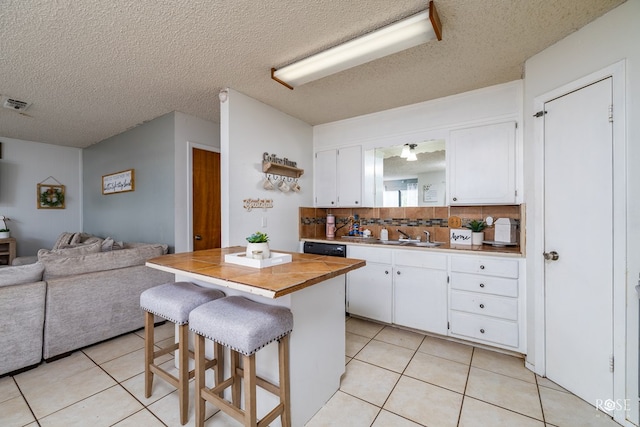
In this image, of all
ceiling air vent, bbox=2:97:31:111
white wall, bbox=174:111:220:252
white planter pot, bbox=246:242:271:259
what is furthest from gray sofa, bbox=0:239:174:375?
white planter pot, bbox=246:242:271:259

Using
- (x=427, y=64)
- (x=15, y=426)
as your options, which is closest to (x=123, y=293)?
(x=15, y=426)

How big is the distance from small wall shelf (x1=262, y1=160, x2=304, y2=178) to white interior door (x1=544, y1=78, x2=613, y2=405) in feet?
7.86

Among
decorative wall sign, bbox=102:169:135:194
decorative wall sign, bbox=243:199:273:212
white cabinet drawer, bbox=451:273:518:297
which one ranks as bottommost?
white cabinet drawer, bbox=451:273:518:297

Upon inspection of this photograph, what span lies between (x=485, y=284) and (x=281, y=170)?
2.40 meters

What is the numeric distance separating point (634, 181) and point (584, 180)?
0.26m

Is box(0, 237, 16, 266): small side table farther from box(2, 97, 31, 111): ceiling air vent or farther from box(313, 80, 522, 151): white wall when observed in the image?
box(313, 80, 522, 151): white wall

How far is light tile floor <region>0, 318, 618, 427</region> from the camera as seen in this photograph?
5.25 ft

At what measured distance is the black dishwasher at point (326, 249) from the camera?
311 centimetres

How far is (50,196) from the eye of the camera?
473cm

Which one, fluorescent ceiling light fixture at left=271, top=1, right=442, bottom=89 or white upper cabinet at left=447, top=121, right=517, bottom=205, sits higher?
fluorescent ceiling light fixture at left=271, top=1, right=442, bottom=89

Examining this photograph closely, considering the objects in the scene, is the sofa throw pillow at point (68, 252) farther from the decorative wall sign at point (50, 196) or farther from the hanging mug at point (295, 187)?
the decorative wall sign at point (50, 196)

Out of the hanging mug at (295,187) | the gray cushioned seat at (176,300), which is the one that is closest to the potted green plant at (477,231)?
the hanging mug at (295,187)

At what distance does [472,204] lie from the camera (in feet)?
8.79

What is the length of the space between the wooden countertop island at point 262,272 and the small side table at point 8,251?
433 centimetres
